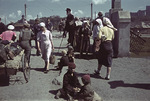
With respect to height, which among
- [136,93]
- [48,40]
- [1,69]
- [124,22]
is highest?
[124,22]

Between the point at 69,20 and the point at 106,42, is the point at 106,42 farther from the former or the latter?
the point at 69,20

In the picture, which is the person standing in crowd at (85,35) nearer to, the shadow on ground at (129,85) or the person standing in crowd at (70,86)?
the shadow on ground at (129,85)

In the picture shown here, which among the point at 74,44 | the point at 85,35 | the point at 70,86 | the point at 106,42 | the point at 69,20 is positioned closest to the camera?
the point at 70,86

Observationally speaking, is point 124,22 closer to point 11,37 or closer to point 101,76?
point 101,76

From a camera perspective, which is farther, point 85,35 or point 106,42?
point 85,35

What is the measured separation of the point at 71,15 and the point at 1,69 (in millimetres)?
6749

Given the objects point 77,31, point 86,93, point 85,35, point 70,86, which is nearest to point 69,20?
point 77,31

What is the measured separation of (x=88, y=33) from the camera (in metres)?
11.1

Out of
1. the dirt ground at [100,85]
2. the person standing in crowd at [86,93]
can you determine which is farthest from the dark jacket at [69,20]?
the person standing in crowd at [86,93]

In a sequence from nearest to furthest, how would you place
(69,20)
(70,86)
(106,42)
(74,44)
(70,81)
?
1. (70,86)
2. (70,81)
3. (106,42)
4. (69,20)
5. (74,44)

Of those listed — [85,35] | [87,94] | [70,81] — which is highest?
[85,35]

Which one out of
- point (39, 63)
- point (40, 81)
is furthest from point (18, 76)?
point (39, 63)

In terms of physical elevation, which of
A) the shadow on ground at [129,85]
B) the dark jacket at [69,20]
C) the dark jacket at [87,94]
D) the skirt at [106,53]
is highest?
the dark jacket at [69,20]

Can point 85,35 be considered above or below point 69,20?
below
